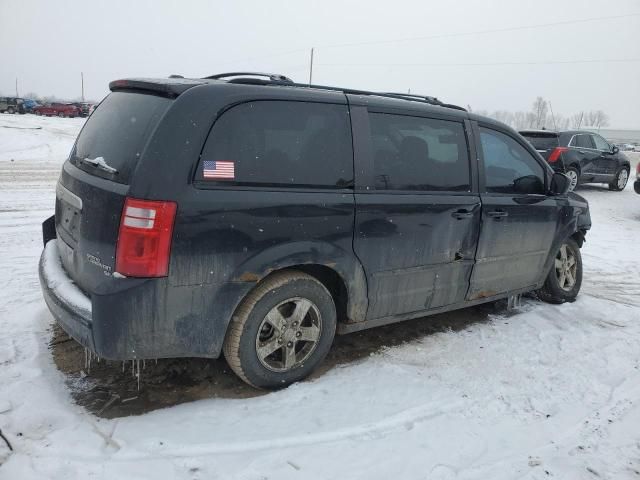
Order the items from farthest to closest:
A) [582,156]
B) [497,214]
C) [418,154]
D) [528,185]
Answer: [582,156]
[528,185]
[497,214]
[418,154]

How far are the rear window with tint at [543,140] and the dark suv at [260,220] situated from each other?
956cm

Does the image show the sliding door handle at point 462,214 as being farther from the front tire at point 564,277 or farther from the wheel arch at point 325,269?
the front tire at point 564,277

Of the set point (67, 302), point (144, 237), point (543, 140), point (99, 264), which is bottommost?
point (67, 302)

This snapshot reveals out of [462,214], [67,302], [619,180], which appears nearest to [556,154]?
[619,180]

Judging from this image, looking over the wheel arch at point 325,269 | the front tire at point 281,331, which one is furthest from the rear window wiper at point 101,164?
the front tire at point 281,331

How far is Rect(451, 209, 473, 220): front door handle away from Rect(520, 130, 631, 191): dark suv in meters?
9.24

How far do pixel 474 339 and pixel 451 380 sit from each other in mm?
829

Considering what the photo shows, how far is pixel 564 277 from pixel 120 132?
4.50 m

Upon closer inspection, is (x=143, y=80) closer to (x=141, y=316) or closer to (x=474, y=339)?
(x=141, y=316)

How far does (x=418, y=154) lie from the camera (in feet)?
12.1

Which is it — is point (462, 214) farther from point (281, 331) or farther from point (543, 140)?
point (543, 140)

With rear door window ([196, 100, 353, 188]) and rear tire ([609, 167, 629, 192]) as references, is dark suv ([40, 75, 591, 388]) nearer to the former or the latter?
rear door window ([196, 100, 353, 188])

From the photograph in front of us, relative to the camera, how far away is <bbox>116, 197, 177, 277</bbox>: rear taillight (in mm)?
2604

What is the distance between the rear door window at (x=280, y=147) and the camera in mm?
2830
